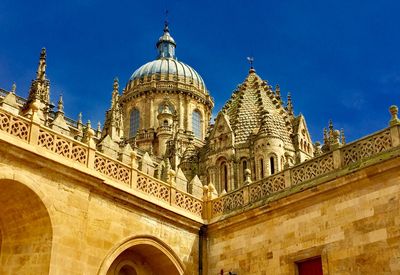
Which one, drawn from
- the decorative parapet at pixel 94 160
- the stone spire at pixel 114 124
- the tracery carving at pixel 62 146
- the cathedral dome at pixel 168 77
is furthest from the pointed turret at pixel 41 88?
the tracery carving at pixel 62 146

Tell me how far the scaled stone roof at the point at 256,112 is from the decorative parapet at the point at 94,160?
16550mm

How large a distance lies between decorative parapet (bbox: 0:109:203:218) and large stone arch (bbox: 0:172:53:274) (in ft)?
3.10

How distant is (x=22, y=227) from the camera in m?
12.9

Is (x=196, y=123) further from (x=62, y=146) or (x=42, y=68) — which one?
(x=62, y=146)

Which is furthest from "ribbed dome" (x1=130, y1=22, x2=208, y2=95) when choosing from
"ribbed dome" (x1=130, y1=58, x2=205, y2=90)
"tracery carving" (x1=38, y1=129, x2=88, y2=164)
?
"tracery carving" (x1=38, y1=129, x2=88, y2=164)

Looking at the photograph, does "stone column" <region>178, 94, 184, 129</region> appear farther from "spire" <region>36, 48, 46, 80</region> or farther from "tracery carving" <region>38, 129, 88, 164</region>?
"tracery carving" <region>38, 129, 88, 164</region>

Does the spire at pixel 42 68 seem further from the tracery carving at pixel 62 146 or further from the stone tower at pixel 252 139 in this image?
the tracery carving at pixel 62 146

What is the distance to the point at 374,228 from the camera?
A: 1236 cm

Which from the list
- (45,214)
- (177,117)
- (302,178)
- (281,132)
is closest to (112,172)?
(45,214)

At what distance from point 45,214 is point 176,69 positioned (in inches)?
1370

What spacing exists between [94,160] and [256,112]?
21.3 m

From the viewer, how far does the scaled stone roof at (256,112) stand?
32781mm

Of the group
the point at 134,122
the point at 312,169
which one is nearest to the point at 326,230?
the point at 312,169

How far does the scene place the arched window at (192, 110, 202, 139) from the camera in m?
45.2
